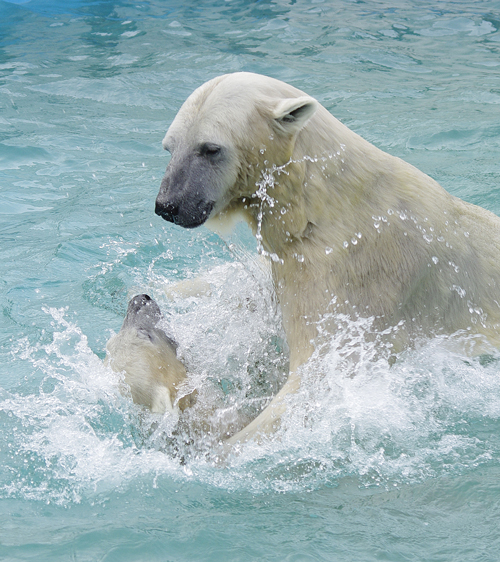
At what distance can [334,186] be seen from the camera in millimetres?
3025

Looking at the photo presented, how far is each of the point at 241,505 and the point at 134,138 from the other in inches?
194

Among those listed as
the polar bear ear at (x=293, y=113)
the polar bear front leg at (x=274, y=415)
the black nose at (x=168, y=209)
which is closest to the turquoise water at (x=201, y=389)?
the polar bear front leg at (x=274, y=415)

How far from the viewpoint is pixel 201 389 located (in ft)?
11.8

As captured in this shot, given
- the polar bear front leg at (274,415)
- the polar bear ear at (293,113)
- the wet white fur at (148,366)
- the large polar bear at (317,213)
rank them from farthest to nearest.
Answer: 1. the wet white fur at (148,366)
2. the polar bear front leg at (274,415)
3. the large polar bear at (317,213)
4. the polar bear ear at (293,113)

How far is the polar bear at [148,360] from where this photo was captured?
3350 millimetres

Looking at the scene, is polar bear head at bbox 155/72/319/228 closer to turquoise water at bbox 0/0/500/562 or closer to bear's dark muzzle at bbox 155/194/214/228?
bear's dark muzzle at bbox 155/194/214/228

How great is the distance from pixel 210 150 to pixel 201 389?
51.1 inches

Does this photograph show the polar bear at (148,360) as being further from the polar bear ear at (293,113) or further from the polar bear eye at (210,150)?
the polar bear ear at (293,113)

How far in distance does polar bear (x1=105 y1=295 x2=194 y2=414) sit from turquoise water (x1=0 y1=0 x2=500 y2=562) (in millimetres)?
112

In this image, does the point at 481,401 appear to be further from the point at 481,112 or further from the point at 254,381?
the point at 481,112

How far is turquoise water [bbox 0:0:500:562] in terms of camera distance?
2578 mm

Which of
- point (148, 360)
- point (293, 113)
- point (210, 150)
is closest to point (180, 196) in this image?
point (210, 150)

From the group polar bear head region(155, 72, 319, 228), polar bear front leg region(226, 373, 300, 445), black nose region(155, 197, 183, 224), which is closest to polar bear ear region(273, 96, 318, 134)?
polar bear head region(155, 72, 319, 228)

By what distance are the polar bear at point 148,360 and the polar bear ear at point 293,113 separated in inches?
51.6
